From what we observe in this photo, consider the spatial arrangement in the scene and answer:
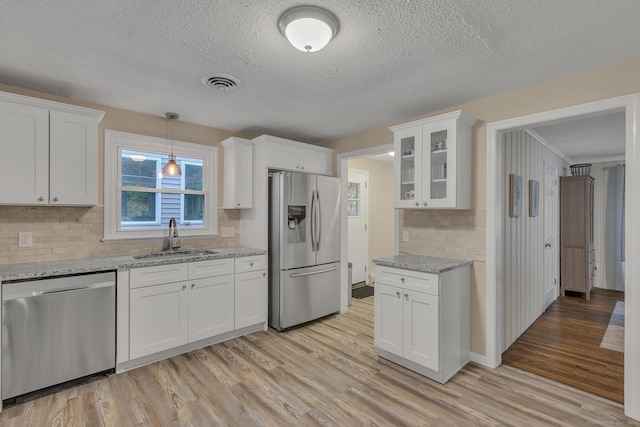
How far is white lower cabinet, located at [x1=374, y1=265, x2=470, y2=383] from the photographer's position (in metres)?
2.54

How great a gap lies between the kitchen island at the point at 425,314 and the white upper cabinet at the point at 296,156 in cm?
167

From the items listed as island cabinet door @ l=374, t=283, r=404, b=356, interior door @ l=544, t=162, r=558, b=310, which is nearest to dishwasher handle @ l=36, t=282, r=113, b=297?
island cabinet door @ l=374, t=283, r=404, b=356

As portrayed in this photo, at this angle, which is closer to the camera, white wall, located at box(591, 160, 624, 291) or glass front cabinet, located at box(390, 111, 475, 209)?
glass front cabinet, located at box(390, 111, 475, 209)

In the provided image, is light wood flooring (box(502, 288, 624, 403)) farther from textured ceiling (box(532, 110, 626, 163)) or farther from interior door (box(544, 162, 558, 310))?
textured ceiling (box(532, 110, 626, 163))

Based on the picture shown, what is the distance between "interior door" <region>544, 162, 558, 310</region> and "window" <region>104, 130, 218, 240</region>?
448 centimetres

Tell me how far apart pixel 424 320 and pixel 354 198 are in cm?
336

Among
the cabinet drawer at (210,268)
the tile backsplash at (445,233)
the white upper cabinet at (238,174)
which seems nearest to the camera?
the tile backsplash at (445,233)

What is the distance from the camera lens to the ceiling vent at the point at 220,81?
2.42m

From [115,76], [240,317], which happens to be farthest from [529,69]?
[240,317]

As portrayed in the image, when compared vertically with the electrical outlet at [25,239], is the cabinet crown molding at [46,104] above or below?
above

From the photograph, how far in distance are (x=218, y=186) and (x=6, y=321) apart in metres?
2.19

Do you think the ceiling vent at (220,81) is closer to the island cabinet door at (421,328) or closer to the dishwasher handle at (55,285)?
the dishwasher handle at (55,285)

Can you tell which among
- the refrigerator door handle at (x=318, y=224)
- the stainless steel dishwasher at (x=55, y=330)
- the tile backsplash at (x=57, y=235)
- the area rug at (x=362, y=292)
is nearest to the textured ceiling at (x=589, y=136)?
the refrigerator door handle at (x=318, y=224)

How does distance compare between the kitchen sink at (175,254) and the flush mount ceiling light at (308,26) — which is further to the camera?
the kitchen sink at (175,254)
